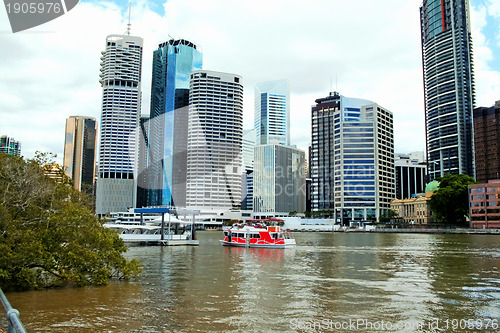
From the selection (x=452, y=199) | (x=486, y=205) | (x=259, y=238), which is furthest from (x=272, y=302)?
(x=486, y=205)

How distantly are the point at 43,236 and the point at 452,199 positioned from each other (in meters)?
137

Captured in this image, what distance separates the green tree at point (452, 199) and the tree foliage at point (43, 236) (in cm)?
12797

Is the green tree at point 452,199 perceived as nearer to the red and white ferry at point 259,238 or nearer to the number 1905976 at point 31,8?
the red and white ferry at point 259,238

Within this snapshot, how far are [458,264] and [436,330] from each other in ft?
86.5

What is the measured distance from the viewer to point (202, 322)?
732 inches

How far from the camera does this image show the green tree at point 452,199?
136250mm

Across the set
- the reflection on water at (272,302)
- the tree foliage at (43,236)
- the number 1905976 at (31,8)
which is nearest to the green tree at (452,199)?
the reflection on water at (272,302)

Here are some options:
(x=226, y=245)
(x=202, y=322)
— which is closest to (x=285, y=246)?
(x=226, y=245)

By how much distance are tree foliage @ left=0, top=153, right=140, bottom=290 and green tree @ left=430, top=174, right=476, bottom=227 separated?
128m

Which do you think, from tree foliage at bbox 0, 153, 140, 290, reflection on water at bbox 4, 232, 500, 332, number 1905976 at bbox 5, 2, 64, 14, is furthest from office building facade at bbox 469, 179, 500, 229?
number 1905976 at bbox 5, 2, 64, 14

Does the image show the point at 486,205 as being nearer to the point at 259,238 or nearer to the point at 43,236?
the point at 259,238

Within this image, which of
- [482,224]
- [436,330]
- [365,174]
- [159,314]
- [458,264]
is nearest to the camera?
[436,330]

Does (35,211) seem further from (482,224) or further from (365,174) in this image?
(365,174)

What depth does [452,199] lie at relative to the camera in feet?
452
